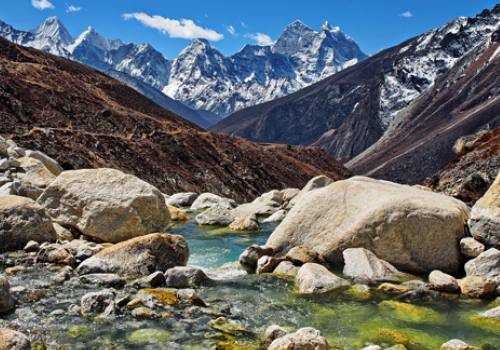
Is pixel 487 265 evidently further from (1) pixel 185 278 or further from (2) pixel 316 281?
(1) pixel 185 278

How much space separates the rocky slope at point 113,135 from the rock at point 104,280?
51.2m

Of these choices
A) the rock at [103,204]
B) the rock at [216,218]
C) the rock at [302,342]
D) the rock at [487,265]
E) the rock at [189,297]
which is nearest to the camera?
the rock at [302,342]

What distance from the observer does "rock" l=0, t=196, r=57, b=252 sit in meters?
21.7

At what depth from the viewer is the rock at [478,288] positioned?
17.3m

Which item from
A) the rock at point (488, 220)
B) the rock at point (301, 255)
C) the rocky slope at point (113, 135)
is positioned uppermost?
the rocky slope at point (113, 135)

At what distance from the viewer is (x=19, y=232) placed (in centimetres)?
2214

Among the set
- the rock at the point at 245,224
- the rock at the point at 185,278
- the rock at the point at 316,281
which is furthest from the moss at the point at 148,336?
the rock at the point at 245,224

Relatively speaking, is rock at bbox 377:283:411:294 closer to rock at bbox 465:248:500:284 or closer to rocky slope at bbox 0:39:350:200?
rock at bbox 465:248:500:284

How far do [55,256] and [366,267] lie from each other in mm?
12940

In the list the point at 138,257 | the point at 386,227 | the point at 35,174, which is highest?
the point at 35,174

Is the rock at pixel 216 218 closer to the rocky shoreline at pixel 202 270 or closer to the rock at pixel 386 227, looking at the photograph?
the rocky shoreline at pixel 202 270

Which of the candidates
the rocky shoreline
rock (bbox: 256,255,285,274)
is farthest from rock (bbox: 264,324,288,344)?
rock (bbox: 256,255,285,274)

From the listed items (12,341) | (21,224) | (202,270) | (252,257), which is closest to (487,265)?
(252,257)

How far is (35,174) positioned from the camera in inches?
1489
